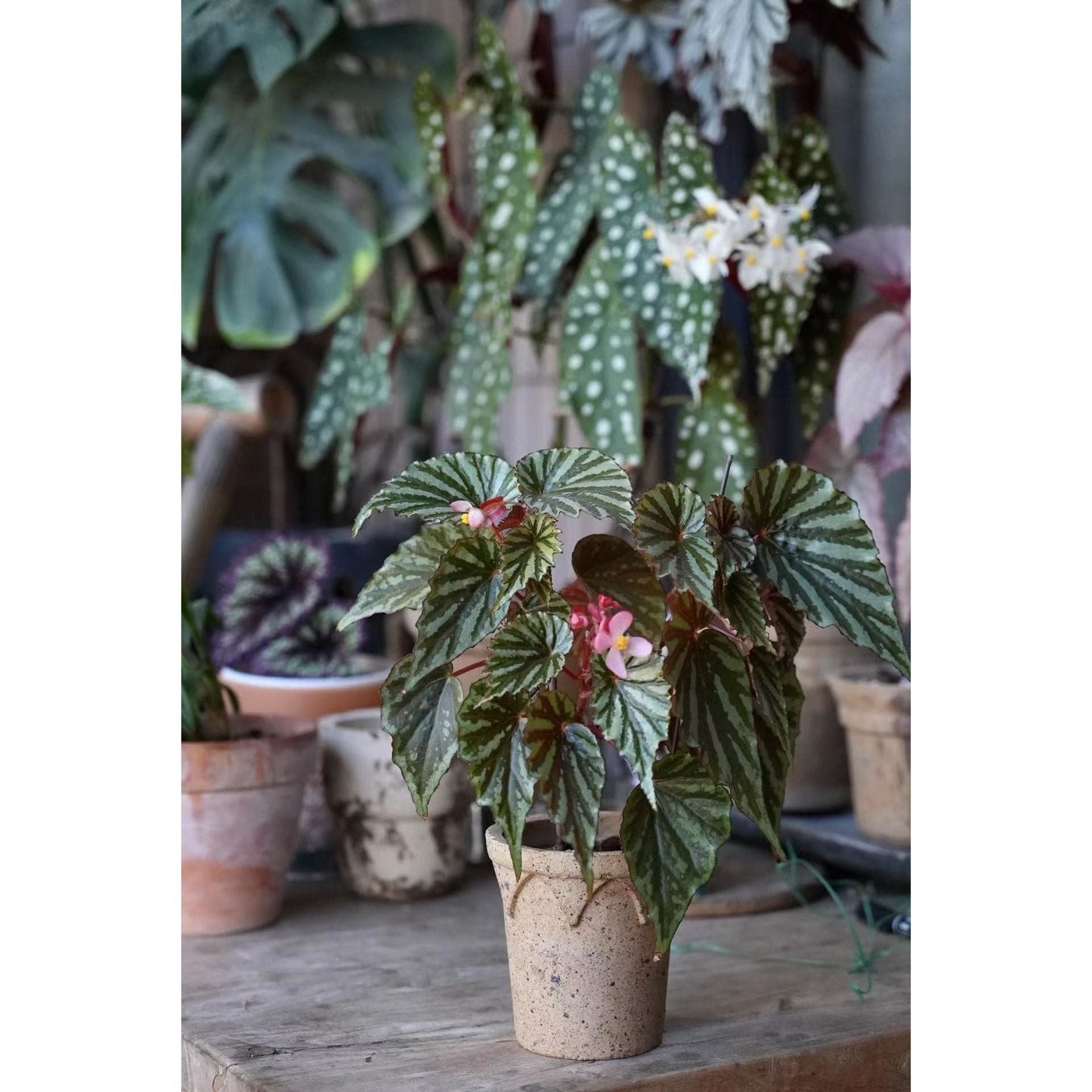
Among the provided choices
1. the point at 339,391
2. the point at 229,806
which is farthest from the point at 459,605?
the point at 339,391

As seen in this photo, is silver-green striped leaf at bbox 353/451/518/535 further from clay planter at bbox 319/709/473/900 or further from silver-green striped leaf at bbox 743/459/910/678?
clay planter at bbox 319/709/473/900


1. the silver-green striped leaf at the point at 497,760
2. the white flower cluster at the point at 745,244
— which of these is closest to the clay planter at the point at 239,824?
the silver-green striped leaf at the point at 497,760

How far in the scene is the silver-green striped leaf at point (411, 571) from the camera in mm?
899

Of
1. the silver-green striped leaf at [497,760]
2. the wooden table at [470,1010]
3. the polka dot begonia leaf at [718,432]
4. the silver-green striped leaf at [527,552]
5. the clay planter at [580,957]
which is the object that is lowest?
the wooden table at [470,1010]

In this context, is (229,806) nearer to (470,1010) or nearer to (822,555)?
(470,1010)

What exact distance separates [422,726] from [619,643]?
5.7 inches

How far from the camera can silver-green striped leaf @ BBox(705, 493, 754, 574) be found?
0.90 m

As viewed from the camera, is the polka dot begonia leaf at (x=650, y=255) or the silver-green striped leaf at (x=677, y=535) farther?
the polka dot begonia leaf at (x=650, y=255)

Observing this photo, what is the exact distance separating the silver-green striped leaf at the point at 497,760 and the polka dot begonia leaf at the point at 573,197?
0.90 metres

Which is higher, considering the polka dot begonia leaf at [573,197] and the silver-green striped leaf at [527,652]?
the polka dot begonia leaf at [573,197]

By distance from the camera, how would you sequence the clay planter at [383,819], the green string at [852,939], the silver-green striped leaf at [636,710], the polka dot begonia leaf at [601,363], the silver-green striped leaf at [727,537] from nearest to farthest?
the silver-green striped leaf at [636,710] → the silver-green striped leaf at [727,537] → the green string at [852,939] → the clay planter at [383,819] → the polka dot begonia leaf at [601,363]

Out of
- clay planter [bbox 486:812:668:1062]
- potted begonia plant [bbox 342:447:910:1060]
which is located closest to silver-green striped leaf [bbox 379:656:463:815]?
potted begonia plant [bbox 342:447:910:1060]

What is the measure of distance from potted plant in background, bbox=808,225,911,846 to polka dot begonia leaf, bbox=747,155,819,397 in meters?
0.06

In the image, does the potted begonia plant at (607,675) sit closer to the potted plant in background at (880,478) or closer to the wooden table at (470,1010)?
the wooden table at (470,1010)
